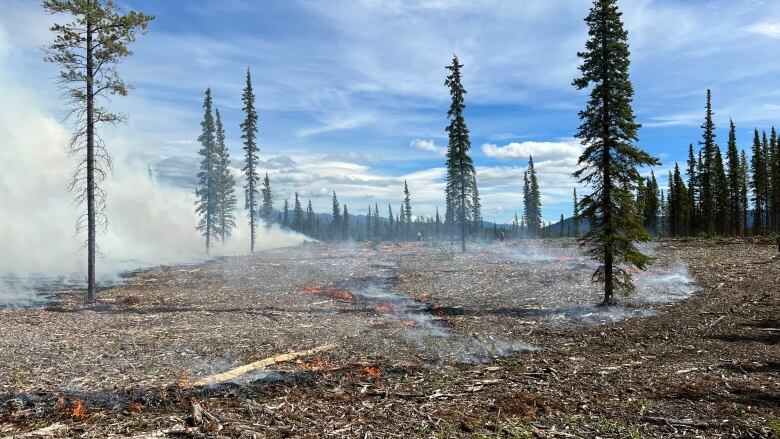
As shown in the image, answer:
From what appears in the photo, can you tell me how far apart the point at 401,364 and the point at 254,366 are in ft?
11.1

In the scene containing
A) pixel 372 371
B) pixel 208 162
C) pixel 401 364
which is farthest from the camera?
pixel 208 162

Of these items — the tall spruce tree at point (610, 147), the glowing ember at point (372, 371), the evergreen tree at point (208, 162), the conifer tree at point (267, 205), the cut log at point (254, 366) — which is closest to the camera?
the cut log at point (254, 366)

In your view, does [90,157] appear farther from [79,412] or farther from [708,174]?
[708,174]

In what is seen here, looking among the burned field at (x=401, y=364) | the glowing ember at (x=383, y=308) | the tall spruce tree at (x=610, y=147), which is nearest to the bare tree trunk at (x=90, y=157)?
the burned field at (x=401, y=364)

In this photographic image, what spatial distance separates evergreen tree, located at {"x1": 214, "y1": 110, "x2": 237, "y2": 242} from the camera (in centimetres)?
5844

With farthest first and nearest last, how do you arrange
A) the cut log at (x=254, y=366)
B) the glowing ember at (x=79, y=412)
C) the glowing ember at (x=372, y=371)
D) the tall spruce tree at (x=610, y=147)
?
the tall spruce tree at (x=610, y=147) → the glowing ember at (x=372, y=371) → the cut log at (x=254, y=366) → the glowing ember at (x=79, y=412)

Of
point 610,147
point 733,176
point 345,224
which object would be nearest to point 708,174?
point 733,176

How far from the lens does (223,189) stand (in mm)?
61188

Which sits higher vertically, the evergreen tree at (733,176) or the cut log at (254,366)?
the evergreen tree at (733,176)

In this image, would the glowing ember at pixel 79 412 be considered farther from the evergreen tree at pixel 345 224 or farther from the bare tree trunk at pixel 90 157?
the evergreen tree at pixel 345 224

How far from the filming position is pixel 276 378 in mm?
9445

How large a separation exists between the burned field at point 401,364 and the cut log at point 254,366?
0.31 ft

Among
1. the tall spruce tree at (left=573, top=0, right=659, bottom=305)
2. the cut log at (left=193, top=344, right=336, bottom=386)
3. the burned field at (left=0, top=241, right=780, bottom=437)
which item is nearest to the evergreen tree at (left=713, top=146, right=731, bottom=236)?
the burned field at (left=0, top=241, right=780, bottom=437)

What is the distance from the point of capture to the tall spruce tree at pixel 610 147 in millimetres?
18656
